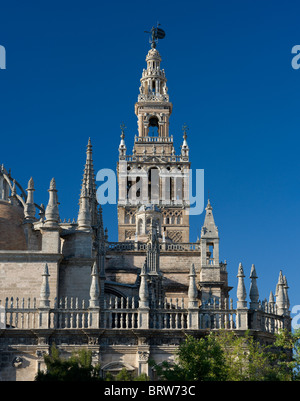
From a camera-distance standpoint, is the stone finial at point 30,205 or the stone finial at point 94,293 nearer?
the stone finial at point 94,293

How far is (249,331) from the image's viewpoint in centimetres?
4638

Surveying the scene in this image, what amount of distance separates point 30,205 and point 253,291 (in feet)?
46.6

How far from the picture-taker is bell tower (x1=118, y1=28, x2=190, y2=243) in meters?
92.1

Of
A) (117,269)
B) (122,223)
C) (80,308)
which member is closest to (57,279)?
(80,308)

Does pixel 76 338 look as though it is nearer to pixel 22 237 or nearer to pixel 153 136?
pixel 22 237

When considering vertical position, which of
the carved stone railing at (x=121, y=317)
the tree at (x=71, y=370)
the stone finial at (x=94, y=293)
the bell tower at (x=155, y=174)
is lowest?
the tree at (x=71, y=370)

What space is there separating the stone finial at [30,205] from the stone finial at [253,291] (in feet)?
43.3

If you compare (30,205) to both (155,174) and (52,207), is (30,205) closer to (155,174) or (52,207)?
(52,207)

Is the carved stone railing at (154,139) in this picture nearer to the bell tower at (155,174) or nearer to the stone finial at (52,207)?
the bell tower at (155,174)

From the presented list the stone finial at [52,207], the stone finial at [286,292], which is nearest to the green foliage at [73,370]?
the stone finial at [52,207]

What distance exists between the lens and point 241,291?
156ft

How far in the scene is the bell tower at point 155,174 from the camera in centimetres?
9212

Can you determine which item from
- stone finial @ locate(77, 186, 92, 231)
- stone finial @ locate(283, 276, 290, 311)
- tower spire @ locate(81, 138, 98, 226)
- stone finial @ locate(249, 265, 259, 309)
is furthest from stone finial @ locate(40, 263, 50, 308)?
stone finial @ locate(283, 276, 290, 311)

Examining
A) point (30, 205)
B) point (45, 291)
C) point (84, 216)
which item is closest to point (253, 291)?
point (84, 216)
